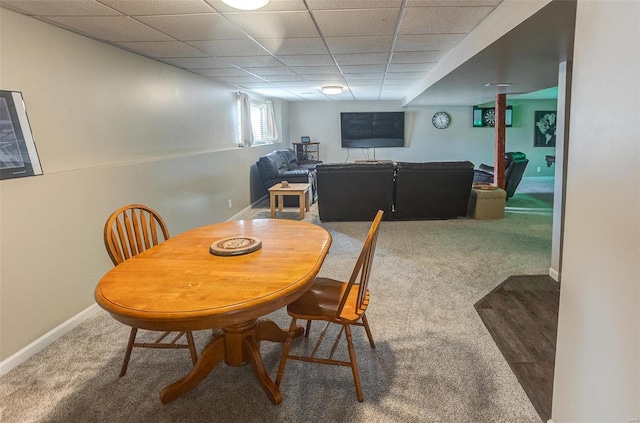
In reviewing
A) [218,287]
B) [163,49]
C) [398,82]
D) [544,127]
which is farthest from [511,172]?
[218,287]

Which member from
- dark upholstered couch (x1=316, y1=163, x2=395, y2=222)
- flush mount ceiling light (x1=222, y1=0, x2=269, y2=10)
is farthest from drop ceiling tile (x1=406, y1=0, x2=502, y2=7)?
dark upholstered couch (x1=316, y1=163, x2=395, y2=222)

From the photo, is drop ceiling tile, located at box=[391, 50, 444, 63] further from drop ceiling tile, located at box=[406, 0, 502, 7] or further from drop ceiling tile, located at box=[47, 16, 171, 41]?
drop ceiling tile, located at box=[47, 16, 171, 41]

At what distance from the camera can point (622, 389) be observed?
118 centimetres

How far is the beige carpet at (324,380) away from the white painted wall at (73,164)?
35cm

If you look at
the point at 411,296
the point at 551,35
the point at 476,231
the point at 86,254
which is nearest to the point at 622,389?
the point at 411,296

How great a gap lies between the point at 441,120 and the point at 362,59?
611 centimetres

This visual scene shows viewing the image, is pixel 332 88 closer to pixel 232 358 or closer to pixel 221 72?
pixel 221 72

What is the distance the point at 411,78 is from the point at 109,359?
16.2ft

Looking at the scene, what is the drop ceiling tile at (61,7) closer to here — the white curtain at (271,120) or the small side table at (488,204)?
the small side table at (488,204)

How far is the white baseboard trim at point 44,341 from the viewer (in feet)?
7.08

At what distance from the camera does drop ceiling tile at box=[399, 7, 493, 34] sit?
2434 mm

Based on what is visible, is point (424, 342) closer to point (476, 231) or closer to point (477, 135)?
point (476, 231)

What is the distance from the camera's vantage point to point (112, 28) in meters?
2.68

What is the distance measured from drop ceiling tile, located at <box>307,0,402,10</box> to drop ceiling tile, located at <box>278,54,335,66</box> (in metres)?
1.42
